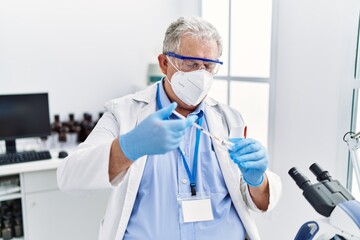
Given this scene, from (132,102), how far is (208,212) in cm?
52

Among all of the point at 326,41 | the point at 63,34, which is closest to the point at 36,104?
the point at 63,34

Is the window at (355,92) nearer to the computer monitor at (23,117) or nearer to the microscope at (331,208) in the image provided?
the microscope at (331,208)

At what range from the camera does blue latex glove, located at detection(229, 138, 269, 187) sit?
1079 millimetres

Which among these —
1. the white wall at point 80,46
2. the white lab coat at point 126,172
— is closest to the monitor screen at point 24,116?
the white wall at point 80,46

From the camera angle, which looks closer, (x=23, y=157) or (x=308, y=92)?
(x=308, y=92)

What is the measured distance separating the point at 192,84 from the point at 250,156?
348 mm

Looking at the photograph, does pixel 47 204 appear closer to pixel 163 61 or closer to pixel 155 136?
pixel 163 61

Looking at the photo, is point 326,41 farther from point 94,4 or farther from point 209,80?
point 94,4

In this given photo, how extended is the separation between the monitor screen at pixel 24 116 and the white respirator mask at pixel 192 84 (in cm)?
148

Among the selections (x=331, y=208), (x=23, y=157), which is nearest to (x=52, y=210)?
(x=23, y=157)

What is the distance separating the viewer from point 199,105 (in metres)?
1.35

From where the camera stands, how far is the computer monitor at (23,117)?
2.31 metres

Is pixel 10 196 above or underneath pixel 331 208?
underneath

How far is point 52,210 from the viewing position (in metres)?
2.26
